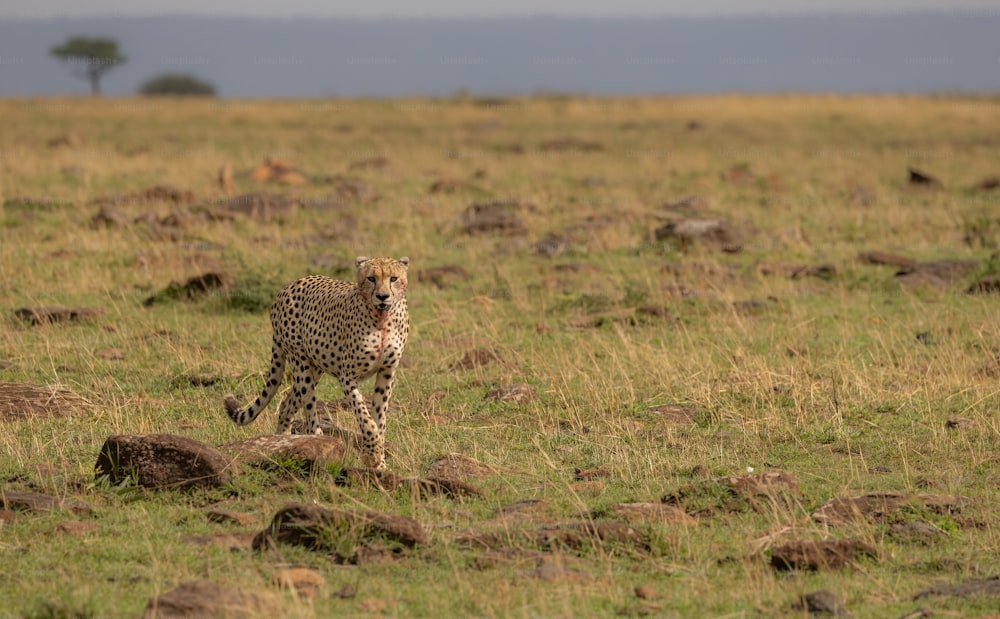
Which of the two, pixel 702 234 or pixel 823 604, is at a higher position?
pixel 702 234

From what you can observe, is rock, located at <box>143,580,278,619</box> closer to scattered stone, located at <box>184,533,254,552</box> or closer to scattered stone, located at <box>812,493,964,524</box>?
scattered stone, located at <box>184,533,254,552</box>

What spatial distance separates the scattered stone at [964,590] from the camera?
626 centimetres

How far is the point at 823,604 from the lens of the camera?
237 inches

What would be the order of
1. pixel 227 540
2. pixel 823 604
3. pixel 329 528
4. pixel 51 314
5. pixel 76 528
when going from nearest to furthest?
pixel 823 604 < pixel 329 528 < pixel 227 540 < pixel 76 528 < pixel 51 314

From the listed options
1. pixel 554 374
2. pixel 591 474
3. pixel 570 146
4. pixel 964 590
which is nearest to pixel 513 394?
pixel 554 374

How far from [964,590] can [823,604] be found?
28.9 inches

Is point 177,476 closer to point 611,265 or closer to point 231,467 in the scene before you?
point 231,467

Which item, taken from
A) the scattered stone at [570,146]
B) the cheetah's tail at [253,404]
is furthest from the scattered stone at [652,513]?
the scattered stone at [570,146]

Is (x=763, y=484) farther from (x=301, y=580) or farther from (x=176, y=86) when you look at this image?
(x=176, y=86)

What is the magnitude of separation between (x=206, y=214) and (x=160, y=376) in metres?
8.65

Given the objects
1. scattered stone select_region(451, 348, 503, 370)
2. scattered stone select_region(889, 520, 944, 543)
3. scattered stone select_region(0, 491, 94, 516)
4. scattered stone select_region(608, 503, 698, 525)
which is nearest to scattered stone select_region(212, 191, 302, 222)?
scattered stone select_region(451, 348, 503, 370)

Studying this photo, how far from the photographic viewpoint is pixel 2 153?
27.5 m

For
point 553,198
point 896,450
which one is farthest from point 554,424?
point 553,198

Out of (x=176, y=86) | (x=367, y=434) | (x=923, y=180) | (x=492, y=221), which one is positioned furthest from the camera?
(x=176, y=86)
